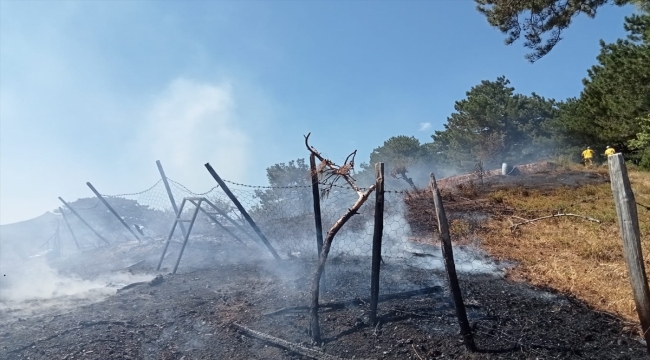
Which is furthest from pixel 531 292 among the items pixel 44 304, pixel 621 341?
pixel 44 304

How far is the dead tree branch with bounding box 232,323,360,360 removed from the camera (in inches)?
161

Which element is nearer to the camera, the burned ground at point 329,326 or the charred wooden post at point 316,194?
the burned ground at point 329,326

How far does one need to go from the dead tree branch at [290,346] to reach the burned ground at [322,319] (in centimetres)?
6

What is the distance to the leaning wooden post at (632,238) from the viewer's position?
355 centimetres

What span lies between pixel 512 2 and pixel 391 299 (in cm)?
1067

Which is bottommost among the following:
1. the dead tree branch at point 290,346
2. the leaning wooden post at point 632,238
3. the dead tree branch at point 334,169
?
the dead tree branch at point 290,346

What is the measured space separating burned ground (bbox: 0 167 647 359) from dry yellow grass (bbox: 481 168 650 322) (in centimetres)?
45

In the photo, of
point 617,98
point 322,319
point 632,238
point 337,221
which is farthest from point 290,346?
point 617,98

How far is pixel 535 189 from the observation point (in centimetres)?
1484

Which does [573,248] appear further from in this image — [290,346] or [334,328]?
[290,346]

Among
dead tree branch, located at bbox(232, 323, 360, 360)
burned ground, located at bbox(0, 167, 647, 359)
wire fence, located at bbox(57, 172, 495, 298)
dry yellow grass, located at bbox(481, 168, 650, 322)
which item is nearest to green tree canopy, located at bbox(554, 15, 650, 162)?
dry yellow grass, located at bbox(481, 168, 650, 322)

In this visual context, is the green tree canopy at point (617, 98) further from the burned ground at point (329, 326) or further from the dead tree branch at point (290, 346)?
the dead tree branch at point (290, 346)

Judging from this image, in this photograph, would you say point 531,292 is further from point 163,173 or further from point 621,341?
point 163,173

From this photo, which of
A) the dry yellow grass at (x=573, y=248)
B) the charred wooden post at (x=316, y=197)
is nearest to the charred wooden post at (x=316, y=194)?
the charred wooden post at (x=316, y=197)
